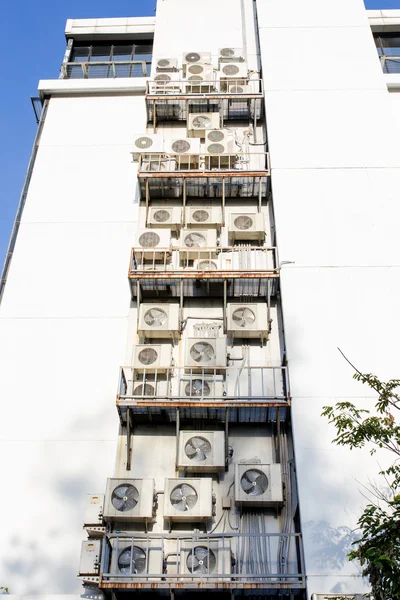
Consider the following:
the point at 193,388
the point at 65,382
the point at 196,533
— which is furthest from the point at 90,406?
the point at 196,533

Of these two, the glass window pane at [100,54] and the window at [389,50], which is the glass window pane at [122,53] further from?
the window at [389,50]

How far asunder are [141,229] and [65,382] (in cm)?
475

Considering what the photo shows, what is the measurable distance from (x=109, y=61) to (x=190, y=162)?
7.70 meters

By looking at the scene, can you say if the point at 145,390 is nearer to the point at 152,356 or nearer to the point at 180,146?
the point at 152,356

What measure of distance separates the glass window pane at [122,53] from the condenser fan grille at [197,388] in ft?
48.3

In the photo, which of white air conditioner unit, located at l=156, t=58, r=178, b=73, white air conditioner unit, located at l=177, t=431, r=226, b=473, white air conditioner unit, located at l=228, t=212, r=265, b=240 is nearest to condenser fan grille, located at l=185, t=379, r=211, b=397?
white air conditioner unit, located at l=177, t=431, r=226, b=473

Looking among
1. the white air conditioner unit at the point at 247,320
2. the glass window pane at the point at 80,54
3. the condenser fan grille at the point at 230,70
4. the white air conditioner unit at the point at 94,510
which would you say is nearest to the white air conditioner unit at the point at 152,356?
the white air conditioner unit at the point at 247,320

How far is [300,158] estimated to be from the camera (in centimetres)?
1727

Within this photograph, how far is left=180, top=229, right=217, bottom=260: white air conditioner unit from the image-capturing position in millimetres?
15914

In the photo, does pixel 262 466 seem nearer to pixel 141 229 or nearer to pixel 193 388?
pixel 193 388

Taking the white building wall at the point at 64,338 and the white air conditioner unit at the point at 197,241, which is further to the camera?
the white air conditioner unit at the point at 197,241

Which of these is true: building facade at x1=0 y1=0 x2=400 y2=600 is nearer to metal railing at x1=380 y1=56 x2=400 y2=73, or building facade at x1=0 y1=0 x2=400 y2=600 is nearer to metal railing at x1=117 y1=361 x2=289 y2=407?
metal railing at x1=117 y1=361 x2=289 y2=407

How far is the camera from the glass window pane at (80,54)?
76.3ft

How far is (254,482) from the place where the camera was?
40.3 ft
